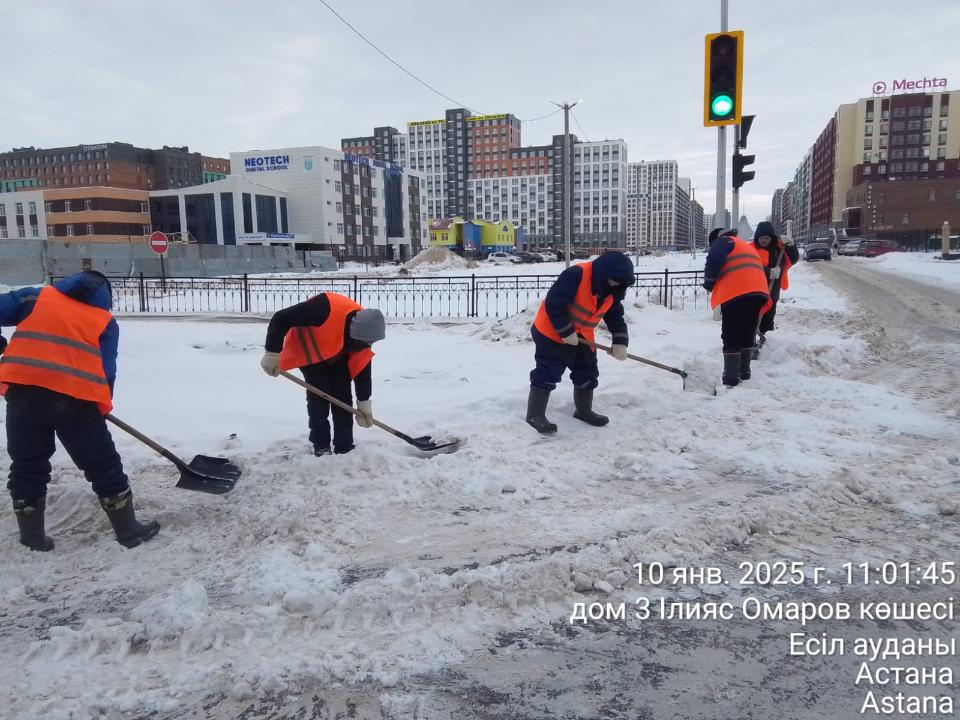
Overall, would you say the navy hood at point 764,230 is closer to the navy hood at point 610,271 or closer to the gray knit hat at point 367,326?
the navy hood at point 610,271

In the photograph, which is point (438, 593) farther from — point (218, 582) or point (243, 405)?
Answer: point (243, 405)

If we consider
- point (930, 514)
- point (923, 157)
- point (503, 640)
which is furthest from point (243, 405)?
point (923, 157)

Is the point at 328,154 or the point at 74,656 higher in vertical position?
the point at 328,154

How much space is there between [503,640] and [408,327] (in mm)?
10398

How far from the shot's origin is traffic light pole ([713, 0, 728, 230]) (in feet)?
28.6

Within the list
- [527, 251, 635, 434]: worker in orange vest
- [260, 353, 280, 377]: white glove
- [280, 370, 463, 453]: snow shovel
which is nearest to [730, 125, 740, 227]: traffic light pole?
[527, 251, 635, 434]: worker in orange vest

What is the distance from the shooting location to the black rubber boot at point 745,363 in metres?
6.92

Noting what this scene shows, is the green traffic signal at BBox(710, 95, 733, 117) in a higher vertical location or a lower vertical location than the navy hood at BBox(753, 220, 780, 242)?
higher

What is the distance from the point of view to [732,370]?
22.4 feet

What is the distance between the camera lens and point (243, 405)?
6246 mm

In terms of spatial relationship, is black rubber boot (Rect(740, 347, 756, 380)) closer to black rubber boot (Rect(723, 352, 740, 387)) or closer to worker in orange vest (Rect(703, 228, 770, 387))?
worker in orange vest (Rect(703, 228, 770, 387))

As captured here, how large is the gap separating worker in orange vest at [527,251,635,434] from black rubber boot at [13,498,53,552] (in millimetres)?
3406

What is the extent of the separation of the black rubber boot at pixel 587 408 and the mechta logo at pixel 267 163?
222ft

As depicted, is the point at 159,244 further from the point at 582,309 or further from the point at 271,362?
the point at 582,309
